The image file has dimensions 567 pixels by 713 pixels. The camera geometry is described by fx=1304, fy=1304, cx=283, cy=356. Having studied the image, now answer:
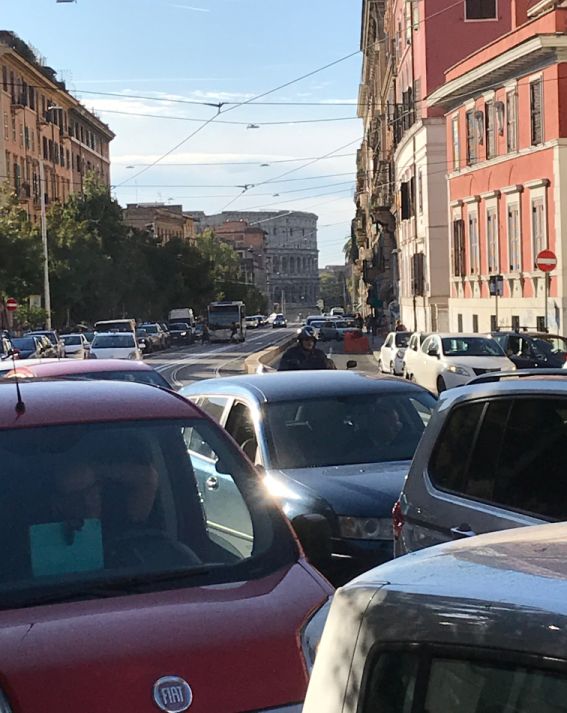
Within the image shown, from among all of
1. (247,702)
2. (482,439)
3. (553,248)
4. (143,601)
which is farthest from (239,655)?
(553,248)

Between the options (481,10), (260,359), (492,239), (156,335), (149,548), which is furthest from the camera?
(156,335)

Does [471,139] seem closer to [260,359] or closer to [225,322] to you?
[260,359]

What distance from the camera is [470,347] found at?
30.4 meters

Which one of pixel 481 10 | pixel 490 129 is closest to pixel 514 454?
pixel 490 129

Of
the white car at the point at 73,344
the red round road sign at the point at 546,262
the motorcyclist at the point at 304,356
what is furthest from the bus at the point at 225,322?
the motorcyclist at the point at 304,356

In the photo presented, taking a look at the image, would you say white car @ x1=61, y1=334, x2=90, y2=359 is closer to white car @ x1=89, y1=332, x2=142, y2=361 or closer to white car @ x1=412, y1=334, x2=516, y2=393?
white car @ x1=89, y1=332, x2=142, y2=361

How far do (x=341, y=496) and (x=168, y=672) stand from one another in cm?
473

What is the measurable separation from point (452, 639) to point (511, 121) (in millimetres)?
42353

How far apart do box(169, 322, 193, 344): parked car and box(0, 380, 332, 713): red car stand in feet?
270

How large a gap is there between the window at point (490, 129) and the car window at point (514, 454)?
40.8m

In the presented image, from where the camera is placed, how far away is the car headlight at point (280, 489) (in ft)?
28.1

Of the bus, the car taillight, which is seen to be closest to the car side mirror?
the car taillight

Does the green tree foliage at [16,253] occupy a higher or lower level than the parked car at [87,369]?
higher

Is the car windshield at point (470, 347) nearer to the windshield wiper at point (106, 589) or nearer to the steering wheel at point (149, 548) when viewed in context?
the steering wheel at point (149, 548)
